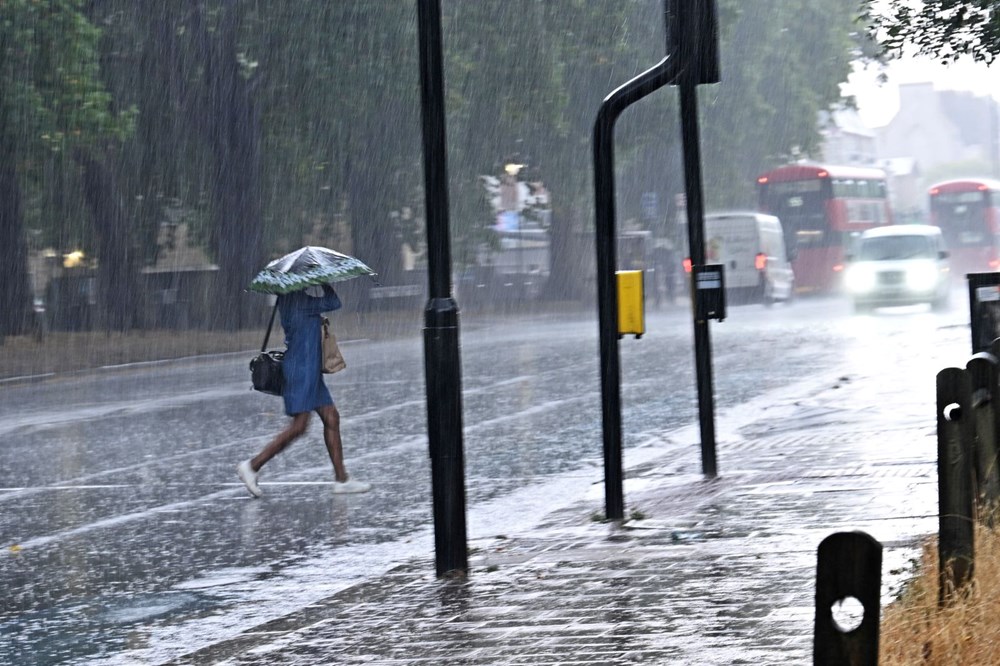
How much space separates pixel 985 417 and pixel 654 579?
2.14 m

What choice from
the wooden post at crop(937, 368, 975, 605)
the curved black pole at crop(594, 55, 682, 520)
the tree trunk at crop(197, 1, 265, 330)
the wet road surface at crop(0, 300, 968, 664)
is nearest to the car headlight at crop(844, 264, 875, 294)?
the wet road surface at crop(0, 300, 968, 664)

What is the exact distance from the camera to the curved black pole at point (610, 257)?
32.0 ft

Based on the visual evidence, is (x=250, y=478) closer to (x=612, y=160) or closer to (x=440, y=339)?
(x=612, y=160)

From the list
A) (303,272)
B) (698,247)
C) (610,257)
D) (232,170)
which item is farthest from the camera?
(232,170)

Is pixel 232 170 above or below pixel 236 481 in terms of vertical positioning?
above

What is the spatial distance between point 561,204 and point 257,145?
15.8 meters

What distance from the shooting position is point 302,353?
12.2 m

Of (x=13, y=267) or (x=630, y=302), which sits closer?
(x=630, y=302)

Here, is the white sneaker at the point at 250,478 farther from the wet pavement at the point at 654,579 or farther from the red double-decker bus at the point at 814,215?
the red double-decker bus at the point at 814,215

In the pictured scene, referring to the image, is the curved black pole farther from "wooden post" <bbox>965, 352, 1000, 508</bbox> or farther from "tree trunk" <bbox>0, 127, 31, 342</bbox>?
"tree trunk" <bbox>0, 127, 31, 342</bbox>

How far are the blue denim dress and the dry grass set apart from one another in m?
7.06

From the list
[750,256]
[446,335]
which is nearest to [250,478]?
[446,335]

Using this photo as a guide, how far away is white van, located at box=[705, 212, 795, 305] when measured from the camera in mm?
50125

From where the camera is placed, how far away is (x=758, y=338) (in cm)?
3064
